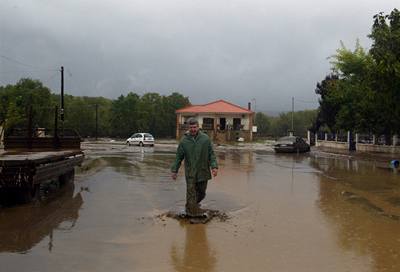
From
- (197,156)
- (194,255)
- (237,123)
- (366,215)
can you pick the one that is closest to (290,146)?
(366,215)

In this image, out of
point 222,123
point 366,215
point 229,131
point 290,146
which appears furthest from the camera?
point 222,123

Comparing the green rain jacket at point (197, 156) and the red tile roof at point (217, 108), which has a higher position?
the red tile roof at point (217, 108)

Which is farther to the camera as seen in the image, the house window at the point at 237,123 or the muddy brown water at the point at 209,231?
the house window at the point at 237,123

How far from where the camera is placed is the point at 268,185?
1425 centimetres

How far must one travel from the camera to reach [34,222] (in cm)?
830

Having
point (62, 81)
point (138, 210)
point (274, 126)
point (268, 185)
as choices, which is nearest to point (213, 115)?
point (62, 81)

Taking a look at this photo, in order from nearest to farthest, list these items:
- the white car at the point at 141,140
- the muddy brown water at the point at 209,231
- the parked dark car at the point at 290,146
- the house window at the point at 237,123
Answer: the muddy brown water at the point at 209,231 < the parked dark car at the point at 290,146 < the white car at the point at 141,140 < the house window at the point at 237,123

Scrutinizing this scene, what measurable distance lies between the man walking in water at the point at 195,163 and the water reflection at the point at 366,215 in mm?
Answer: 2344

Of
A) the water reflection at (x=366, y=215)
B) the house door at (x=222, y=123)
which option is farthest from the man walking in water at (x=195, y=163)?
the house door at (x=222, y=123)

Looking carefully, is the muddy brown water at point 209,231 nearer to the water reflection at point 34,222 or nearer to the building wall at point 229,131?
the water reflection at point 34,222

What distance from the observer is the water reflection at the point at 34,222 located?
22.6 feet

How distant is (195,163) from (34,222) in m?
2.88

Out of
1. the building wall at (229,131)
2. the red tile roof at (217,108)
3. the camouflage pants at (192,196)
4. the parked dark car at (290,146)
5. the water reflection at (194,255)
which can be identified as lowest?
the water reflection at (194,255)

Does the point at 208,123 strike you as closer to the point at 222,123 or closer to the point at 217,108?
the point at 222,123
